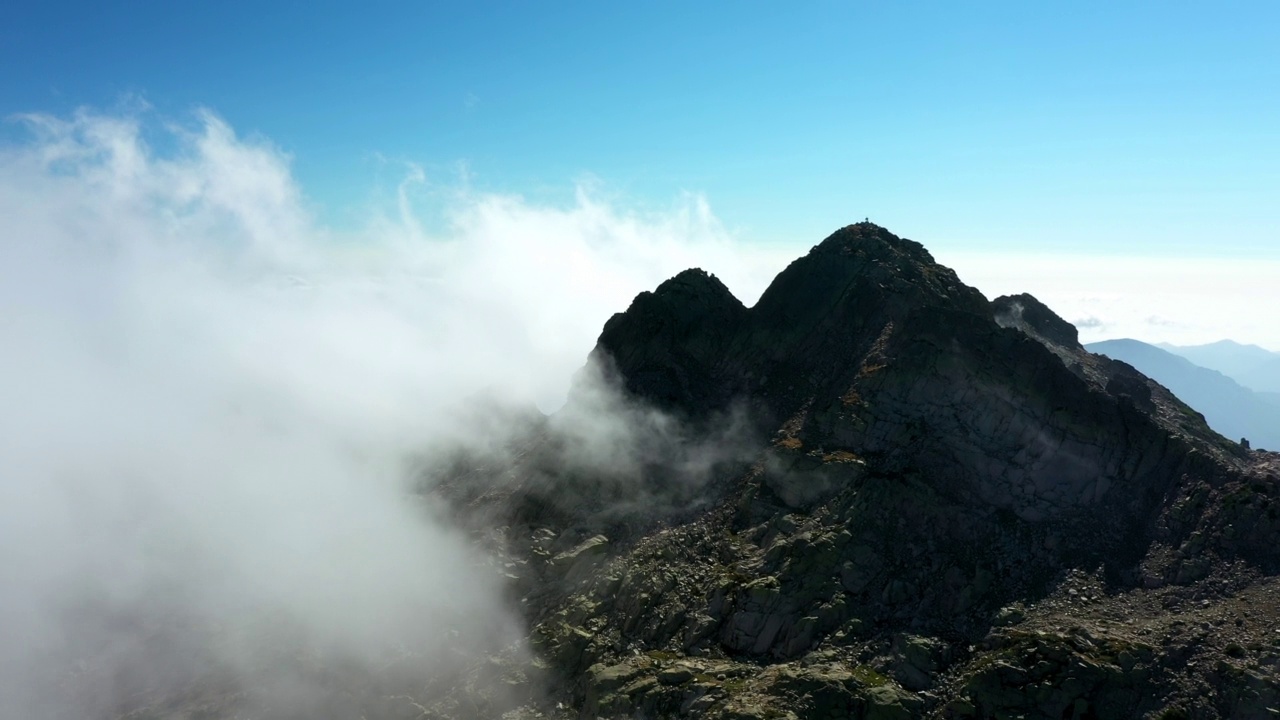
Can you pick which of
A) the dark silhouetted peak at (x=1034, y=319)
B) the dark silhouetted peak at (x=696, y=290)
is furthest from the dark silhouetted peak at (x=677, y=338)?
the dark silhouetted peak at (x=1034, y=319)

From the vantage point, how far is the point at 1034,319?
131m

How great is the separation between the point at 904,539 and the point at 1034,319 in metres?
68.2

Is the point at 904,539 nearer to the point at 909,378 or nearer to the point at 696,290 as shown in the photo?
the point at 909,378

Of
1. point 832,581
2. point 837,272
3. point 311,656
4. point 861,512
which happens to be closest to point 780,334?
point 837,272

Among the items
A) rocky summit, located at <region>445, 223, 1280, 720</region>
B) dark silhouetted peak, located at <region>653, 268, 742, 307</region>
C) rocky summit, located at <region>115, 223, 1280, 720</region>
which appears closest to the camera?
rocky summit, located at <region>445, 223, 1280, 720</region>

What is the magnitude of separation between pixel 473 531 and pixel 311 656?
29.9 meters

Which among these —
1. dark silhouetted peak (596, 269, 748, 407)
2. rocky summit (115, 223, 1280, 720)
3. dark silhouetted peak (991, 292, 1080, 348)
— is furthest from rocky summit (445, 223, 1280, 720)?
dark silhouetted peak (991, 292, 1080, 348)

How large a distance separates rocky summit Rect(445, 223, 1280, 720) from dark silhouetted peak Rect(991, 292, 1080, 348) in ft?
14.0

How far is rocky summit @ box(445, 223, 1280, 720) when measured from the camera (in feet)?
227

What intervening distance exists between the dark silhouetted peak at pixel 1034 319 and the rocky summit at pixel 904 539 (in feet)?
14.0

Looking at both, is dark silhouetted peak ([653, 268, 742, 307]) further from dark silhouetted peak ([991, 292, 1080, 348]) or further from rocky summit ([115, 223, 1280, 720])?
dark silhouetted peak ([991, 292, 1080, 348])

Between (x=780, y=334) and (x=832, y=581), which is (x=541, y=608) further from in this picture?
(x=780, y=334)

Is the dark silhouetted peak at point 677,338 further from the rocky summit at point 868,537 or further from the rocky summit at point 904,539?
the rocky summit at point 904,539

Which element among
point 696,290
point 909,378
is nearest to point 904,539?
point 909,378
